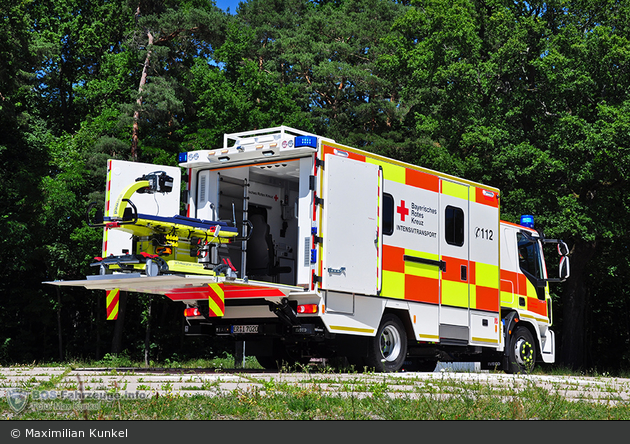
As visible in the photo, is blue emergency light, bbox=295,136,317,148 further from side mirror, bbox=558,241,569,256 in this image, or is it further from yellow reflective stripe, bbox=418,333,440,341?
side mirror, bbox=558,241,569,256

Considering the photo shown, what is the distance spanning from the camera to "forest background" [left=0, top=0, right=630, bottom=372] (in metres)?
22.4

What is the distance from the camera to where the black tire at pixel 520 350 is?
14.1 metres

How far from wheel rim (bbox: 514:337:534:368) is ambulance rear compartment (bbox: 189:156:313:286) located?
449 centimetres

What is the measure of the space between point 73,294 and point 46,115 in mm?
9804

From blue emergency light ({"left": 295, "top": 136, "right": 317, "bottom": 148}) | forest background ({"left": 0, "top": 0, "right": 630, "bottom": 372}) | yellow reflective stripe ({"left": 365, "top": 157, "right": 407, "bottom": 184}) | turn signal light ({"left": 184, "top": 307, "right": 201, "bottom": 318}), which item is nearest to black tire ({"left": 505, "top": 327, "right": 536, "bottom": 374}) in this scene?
yellow reflective stripe ({"left": 365, "top": 157, "right": 407, "bottom": 184})

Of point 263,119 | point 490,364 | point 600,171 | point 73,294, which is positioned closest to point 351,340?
point 490,364

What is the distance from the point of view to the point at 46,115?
1324 inches

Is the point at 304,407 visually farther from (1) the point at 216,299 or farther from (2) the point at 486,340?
(2) the point at 486,340

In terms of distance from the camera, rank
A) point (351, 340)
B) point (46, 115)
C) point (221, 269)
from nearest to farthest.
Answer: point (221, 269) → point (351, 340) → point (46, 115)

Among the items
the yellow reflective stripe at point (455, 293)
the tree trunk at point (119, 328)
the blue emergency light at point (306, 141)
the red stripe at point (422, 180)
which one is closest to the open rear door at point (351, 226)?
the blue emergency light at point (306, 141)

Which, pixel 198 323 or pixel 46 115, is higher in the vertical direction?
pixel 46 115

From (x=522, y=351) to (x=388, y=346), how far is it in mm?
3815

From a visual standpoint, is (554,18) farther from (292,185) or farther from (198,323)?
(198,323)

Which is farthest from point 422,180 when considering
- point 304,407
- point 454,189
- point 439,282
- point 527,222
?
point 304,407
